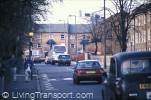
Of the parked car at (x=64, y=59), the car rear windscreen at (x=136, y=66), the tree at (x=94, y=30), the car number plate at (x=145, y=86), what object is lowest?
the parked car at (x=64, y=59)

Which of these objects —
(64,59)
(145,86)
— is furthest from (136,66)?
(64,59)

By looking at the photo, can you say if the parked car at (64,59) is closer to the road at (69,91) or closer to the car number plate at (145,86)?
the road at (69,91)

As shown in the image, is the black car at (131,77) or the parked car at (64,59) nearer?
the black car at (131,77)

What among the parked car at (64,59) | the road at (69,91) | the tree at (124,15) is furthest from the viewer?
the parked car at (64,59)

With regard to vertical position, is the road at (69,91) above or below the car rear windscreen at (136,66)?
below

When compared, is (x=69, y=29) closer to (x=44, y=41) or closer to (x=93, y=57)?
(x=44, y=41)

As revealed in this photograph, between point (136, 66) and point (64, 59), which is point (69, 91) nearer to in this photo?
point (136, 66)

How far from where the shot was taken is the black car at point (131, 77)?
1091 cm

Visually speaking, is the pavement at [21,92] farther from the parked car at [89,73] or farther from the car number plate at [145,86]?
the car number plate at [145,86]

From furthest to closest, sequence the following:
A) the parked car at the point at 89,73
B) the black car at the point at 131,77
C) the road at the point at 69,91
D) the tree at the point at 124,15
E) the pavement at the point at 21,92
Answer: the tree at the point at 124,15 → the parked car at the point at 89,73 → the road at the point at 69,91 → the pavement at the point at 21,92 → the black car at the point at 131,77

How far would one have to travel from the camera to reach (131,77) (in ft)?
36.2

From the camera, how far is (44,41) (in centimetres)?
13938

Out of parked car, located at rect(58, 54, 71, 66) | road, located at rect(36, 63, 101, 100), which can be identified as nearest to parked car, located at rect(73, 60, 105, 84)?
road, located at rect(36, 63, 101, 100)

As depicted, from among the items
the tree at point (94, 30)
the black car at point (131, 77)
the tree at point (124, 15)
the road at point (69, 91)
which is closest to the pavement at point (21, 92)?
the road at point (69, 91)
